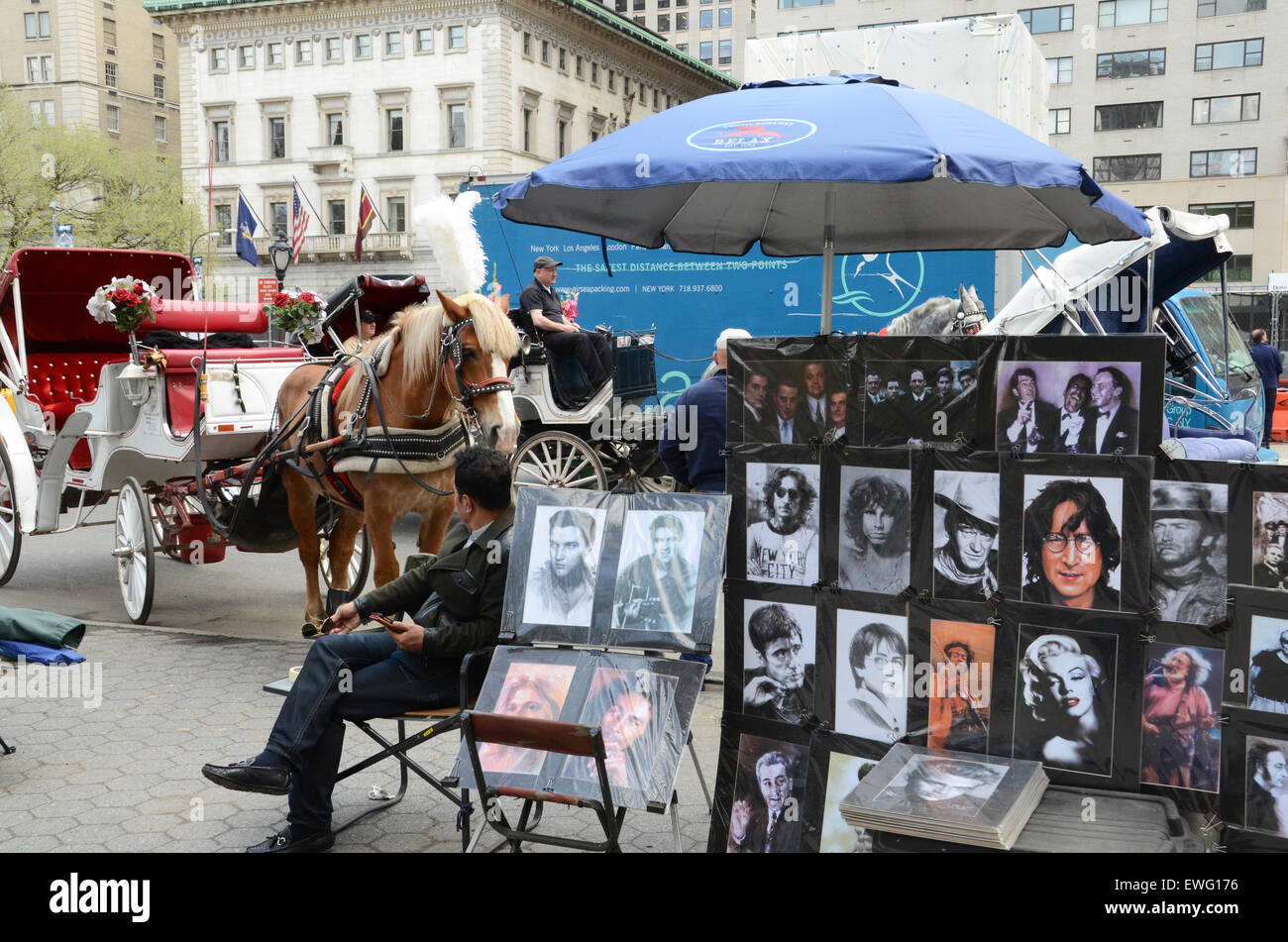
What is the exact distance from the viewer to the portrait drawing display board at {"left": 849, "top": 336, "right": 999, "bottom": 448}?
3.48 meters

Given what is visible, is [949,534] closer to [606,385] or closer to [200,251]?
[606,385]

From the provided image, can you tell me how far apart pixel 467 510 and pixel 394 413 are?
252cm

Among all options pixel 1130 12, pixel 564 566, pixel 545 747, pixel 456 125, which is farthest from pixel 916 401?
pixel 1130 12

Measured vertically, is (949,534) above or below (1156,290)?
below

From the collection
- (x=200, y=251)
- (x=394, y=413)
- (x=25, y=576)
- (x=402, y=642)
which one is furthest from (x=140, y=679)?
(x=200, y=251)

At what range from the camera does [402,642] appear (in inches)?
161

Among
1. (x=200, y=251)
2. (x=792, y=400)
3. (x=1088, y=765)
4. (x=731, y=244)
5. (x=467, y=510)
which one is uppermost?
(x=200, y=251)

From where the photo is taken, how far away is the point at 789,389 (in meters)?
3.75

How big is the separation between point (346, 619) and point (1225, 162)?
2393 inches

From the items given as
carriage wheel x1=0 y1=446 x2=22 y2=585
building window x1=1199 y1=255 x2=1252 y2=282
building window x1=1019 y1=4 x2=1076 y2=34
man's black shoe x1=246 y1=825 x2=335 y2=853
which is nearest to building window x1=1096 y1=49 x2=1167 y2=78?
building window x1=1019 y1=4 x2=1076 y2=34

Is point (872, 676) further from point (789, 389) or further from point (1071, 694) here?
point (789, 389)

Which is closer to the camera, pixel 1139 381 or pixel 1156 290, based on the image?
pixel 1139 381

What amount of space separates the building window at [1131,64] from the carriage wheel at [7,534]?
195ft
